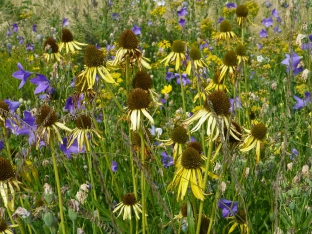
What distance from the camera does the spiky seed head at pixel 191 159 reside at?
63.1 inches

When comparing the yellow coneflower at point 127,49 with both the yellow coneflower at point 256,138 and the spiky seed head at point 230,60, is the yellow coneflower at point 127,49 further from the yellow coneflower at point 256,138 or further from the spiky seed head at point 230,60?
the spiky seed head at point 230,60

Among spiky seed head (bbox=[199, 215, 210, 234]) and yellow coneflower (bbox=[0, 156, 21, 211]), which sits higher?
yellow coneflower (bbox=[0, 156, 21, 211])

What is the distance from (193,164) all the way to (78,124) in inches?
24.7

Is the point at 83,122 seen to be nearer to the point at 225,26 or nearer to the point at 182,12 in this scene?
the point at 225,26

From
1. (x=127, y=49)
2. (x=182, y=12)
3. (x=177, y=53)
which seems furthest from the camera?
(x=182, y=12)

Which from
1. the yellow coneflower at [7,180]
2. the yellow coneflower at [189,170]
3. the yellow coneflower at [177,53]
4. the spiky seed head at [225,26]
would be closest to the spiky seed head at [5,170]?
the yellow coneflower at [7,180]

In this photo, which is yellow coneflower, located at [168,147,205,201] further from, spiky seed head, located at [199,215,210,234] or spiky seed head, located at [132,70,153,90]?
spiky seed head, located at [132,70,153,90]

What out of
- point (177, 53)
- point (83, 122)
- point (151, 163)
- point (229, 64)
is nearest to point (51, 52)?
point (177, 53)

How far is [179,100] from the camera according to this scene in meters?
4.52

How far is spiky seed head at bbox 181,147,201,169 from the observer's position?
1.60 metres

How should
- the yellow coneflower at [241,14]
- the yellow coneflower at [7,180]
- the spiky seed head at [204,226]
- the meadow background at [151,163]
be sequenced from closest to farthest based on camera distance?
the meadow background at [151,163] → the yellow coneflower at [7,180] → the spiky seed head at [204,226] → the yellow coneflower at [241,14]

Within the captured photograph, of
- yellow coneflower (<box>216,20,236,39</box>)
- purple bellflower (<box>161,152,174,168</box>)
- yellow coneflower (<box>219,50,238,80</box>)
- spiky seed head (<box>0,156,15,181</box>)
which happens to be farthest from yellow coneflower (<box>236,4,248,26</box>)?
spiky seed head (<box>0,156,15,181</box>)

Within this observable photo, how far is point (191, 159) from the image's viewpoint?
1.61 meters

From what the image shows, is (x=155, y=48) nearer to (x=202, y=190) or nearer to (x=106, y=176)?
(x=106, y=176)
